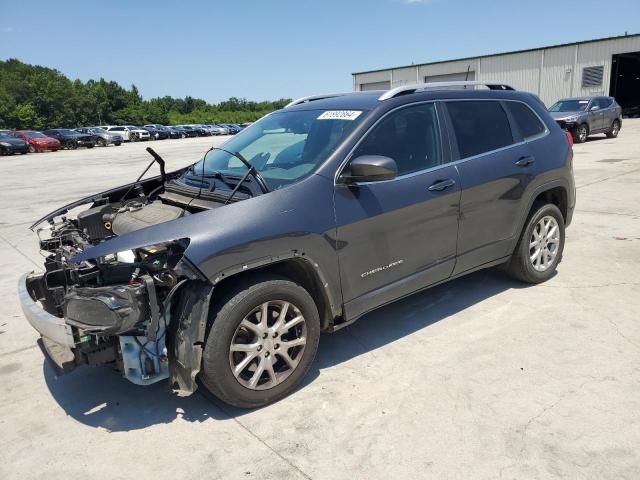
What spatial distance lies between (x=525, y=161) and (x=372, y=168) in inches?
80.0

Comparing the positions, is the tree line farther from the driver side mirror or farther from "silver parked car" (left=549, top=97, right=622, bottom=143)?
the driver side mirror

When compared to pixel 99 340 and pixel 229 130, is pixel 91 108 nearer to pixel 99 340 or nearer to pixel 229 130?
pixel 229 130

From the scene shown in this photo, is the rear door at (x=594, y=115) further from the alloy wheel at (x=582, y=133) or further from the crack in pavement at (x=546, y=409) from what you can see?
the crack in pavement at (x=546, y=409)

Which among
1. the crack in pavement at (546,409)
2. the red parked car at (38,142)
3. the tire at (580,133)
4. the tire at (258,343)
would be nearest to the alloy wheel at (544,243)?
the crack in pavement at (546,409)

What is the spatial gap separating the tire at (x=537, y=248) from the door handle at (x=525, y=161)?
1.61 ft

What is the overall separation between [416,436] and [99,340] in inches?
73.6

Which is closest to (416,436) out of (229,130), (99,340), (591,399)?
(591,399)

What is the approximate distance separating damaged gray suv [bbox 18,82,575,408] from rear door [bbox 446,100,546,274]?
0.02 metres

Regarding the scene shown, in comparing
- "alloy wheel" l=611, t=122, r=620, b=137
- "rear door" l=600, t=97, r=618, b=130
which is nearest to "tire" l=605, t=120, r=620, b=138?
"alloy wheel" l=611, t=122, r=620, b=137

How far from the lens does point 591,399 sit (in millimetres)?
3098

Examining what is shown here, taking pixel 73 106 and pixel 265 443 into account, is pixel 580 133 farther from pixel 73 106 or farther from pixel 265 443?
pixel 73 106

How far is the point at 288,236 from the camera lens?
3.12 meters

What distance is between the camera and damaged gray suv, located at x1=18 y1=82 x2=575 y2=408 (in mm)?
2877

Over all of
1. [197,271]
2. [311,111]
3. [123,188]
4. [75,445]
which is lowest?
[75,445]
